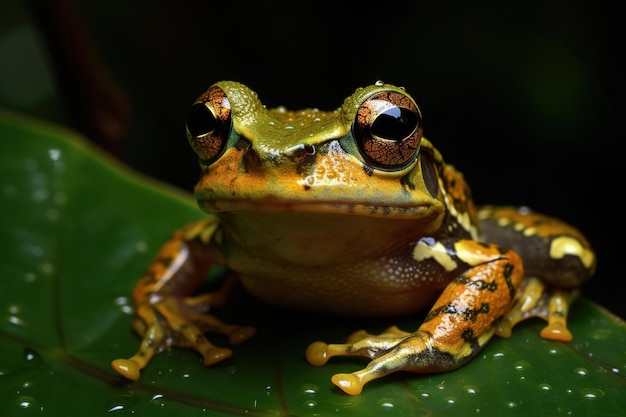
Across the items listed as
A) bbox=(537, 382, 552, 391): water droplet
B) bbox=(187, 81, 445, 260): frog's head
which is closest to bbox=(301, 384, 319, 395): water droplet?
bbox=(187, 81, 445, 260): frog's head

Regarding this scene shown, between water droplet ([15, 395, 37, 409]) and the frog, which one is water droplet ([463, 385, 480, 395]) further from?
water droplet ([15, 395, 37, 409])

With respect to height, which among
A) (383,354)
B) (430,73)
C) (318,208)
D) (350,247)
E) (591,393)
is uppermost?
(430,73)

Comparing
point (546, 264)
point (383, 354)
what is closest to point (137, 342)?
point (383, 354)

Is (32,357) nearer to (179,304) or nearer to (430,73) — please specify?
(179,304)

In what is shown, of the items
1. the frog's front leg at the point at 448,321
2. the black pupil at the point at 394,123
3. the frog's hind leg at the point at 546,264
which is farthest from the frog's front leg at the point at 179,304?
the frog's hind leg at the point at 546,264

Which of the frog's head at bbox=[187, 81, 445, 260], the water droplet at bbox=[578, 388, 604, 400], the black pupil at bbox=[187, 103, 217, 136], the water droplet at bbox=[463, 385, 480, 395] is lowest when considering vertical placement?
the water droplet at bbox=[578, 388, 604, 400]
